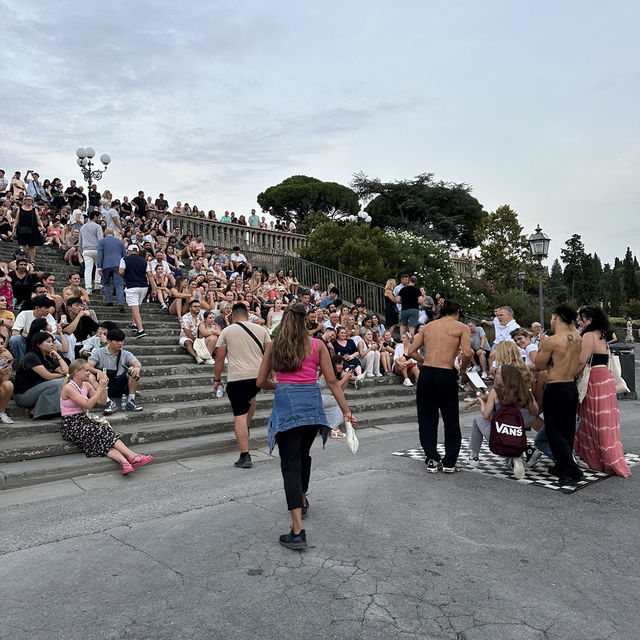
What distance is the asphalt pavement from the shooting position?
308cm

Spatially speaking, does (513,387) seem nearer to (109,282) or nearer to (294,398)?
(294,398)

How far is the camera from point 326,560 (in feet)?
12.7

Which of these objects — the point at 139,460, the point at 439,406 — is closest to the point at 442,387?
the point at 439,406

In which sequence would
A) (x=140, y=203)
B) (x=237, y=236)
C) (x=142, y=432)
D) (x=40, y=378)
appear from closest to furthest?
(x=142, y=432)
(x=40, y=378)
(x=140, y=203)
(x=237, y=236)

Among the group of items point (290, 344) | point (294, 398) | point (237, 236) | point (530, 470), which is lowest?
point (530, 470)

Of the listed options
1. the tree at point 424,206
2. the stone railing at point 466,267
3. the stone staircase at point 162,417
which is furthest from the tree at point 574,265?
the stone staircase at point 162,417

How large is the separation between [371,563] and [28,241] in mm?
12387

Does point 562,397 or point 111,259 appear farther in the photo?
point 111,259

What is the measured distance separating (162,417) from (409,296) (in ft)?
27.4

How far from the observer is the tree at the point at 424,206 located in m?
44.2

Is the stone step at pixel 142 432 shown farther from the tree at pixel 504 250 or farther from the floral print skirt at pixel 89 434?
the tree at pixel 504 250

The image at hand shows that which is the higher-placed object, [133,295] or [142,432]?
[133,295]

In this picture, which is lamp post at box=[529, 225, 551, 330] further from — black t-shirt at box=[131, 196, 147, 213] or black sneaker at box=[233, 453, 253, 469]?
black t-shirt at box=[131, 196, 147, 213]

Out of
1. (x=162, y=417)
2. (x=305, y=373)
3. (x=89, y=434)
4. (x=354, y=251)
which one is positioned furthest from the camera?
(x=354, y=251)
